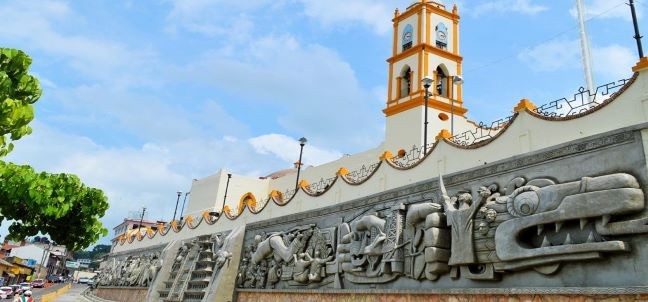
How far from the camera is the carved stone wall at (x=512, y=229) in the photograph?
6.26m

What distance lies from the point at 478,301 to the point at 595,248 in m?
2.08

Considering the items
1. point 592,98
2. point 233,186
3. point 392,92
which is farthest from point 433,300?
point 233,186

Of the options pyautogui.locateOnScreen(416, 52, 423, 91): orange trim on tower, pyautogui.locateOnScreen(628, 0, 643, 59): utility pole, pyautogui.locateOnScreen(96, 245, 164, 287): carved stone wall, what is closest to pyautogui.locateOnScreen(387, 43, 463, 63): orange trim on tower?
pyautogui.locateOnScreen(416, 52, 423, 91): orange trim on tower

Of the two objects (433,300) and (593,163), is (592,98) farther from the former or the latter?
(433,300)

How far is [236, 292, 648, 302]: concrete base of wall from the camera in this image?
20.5 feet

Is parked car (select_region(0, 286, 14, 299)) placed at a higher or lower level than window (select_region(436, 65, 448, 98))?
lower

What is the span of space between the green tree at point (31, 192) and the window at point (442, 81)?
45.9 ft

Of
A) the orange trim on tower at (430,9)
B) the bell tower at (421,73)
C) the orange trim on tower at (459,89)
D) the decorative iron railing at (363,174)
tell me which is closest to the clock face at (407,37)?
the bell tower at (421,73)

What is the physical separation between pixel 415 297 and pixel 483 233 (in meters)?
1.94

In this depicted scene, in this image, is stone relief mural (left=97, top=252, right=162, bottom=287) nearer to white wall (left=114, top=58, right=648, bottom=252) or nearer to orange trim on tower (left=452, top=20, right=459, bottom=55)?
white wall (left=114, top=58, right=648, bottom=252)

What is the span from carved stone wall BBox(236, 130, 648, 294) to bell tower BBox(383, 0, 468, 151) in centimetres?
904

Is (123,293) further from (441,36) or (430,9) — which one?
(430,9)

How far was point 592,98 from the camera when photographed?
7.52 meters

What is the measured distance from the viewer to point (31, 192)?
1005 centimetres
